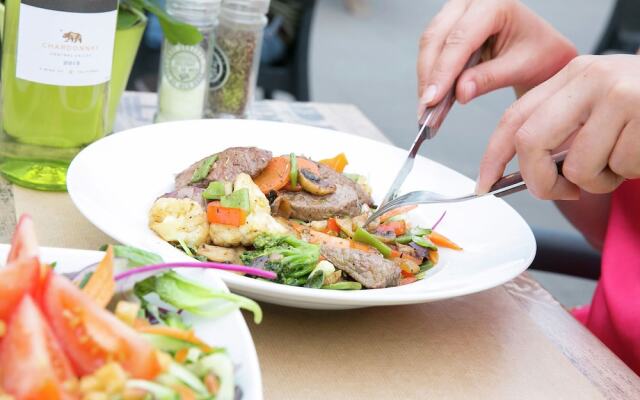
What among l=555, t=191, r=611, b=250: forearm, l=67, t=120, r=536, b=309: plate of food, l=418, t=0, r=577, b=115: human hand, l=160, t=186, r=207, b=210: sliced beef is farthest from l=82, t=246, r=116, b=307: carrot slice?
l=555, t=191, r=611, b=250: forearm

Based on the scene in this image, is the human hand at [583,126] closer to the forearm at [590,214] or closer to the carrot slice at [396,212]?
the carrot slice at [396,212]

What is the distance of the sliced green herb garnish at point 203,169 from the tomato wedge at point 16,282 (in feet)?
1.91

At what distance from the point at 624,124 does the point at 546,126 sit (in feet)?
0.30

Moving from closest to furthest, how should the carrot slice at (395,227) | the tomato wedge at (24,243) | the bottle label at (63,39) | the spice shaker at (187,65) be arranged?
the tomato wedge at (24,243) < the bottle label at (63,39) < the carrot slice at (395,227) < the spice shaker at (187,65)

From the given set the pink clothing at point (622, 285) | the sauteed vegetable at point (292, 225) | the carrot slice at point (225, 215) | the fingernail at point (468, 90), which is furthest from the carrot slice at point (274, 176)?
the pink clothing at point (622, 285)

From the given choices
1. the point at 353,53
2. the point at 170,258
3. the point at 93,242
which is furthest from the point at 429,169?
the point at 353,53

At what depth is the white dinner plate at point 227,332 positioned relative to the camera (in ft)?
2.12

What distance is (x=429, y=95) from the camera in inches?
52.4

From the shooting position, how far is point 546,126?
1.03m

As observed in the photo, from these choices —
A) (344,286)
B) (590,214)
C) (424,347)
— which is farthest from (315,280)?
(590,214)

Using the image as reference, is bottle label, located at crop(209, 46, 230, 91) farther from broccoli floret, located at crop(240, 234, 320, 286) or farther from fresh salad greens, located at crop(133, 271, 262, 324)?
fresh salad greens, located at crop(133, 271, 262, 324)

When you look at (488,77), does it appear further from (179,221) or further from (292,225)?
(179,221)

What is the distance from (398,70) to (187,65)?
215 inches

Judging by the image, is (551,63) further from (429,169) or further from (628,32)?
(628,32)
